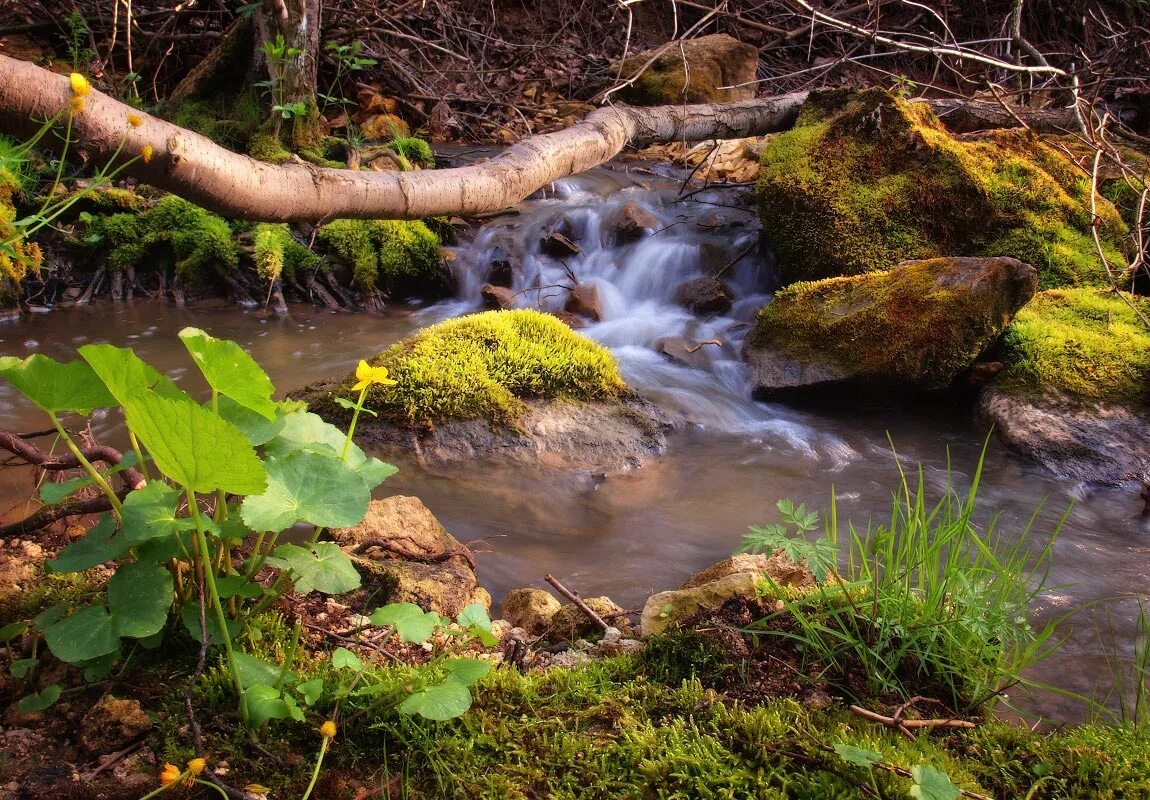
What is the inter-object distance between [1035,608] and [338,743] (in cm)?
283

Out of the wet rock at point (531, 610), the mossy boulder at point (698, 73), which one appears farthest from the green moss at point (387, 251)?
the wet rock at point (531, 610)

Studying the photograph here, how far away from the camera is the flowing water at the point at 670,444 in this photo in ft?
11.5

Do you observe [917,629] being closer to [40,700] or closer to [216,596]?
[216,596]

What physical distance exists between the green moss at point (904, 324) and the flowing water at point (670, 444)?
427 mm

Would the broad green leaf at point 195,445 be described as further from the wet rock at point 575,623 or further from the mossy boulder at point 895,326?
the mossy boulder at point 895,326

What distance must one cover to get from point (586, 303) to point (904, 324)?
2.84 m

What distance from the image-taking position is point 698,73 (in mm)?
10430

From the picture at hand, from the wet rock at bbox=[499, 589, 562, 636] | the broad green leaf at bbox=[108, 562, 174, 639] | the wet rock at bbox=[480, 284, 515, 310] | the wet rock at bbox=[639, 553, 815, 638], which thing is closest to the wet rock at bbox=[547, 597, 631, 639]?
the wet rock at bbox=[499, 589, 562, 636]

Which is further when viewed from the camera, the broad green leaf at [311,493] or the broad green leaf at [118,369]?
the broad green leaf at [311,493]

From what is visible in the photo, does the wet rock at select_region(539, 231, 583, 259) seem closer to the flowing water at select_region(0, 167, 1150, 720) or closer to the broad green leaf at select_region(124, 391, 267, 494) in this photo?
the flowing water at select_region(0, 167, 1150, 720)

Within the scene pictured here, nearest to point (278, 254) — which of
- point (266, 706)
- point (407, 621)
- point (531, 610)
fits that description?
point (531, 610)

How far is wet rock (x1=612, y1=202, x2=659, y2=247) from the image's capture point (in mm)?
7793

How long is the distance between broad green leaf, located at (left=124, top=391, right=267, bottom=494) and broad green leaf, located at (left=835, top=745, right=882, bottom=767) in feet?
3.82

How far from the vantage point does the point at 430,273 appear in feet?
24.3
